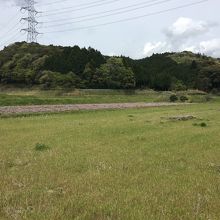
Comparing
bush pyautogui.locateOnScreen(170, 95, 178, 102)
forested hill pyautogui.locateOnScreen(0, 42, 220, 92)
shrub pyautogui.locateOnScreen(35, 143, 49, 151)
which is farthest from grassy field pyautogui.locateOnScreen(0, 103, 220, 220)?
forested hill pyautogui.locateOnScreen(0, 42, 220, 92)

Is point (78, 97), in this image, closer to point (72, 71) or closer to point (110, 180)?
point (72, 71)

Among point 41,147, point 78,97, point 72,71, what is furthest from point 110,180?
point 72,71

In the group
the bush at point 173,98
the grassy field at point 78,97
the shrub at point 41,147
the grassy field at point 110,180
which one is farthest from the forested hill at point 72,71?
the grassy field at point 110,180

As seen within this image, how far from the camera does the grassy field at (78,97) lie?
194 ft

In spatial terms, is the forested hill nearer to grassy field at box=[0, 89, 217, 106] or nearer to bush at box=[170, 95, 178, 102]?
grassy field at box=[0, 89, 217, 106]

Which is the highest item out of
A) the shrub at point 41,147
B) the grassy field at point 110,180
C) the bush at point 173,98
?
the grassy field at point 110,180

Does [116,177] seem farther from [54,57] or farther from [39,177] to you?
[54,57]

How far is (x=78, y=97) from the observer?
263 ft

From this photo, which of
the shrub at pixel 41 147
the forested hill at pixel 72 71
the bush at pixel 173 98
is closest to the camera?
the shrub at pixel 41 147

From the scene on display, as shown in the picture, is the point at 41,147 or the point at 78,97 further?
the point at 78,97

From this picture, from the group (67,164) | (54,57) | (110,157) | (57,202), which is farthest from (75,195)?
(54,57)

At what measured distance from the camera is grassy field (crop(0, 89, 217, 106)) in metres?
59.2

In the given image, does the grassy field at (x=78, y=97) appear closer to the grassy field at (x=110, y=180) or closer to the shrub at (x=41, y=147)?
the shrub at (x=41, y=147)

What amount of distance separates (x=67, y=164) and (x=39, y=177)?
2016 mm
